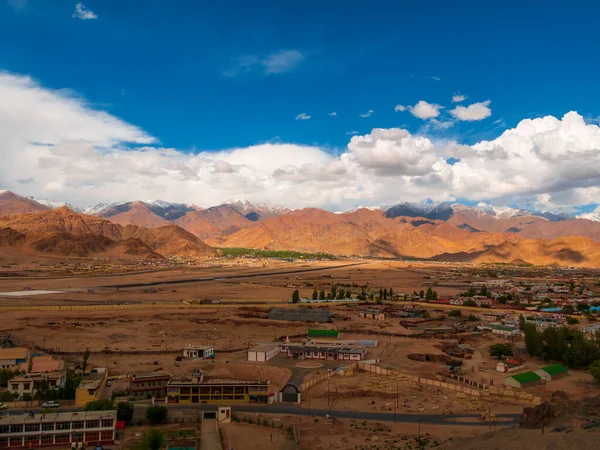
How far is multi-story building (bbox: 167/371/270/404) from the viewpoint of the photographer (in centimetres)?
3572

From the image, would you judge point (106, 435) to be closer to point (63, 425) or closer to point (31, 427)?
point (63, 425)

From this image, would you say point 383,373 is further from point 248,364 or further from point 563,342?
point 563,342

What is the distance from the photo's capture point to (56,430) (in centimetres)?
2811

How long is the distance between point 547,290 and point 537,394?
3416 inches

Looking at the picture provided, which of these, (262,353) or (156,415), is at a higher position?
(262,353)

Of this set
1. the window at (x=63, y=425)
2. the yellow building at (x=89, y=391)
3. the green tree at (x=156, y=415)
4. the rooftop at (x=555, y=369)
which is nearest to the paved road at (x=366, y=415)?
the yellow building at (x=89, y=391)

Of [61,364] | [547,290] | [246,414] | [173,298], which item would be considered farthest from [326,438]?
[547,290]

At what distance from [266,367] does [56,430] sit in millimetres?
19924

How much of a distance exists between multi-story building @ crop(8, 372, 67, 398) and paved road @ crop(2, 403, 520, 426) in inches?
109

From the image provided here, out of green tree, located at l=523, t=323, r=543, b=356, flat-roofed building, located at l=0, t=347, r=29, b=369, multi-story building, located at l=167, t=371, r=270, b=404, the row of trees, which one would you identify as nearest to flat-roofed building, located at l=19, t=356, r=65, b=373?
flat-roofed building, located at l=0, t=347, r=29, b=369

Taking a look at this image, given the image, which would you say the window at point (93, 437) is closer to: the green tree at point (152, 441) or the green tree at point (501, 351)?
the green tree at point (152, 441)

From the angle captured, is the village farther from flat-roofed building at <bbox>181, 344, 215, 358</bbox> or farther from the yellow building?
flat-roofed building at <bbox>181, 344, 215, 358</bbox>

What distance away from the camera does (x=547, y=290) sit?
115 metres

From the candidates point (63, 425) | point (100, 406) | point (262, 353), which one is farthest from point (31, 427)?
point (262, 353)
